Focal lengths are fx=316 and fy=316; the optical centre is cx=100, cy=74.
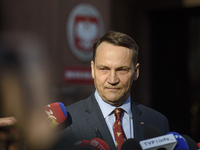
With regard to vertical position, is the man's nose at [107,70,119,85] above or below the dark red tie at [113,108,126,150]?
above

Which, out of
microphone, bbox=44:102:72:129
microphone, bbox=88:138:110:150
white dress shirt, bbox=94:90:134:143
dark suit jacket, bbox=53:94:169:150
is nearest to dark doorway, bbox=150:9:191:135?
dark suit jacket, bbox=53:94:169:150

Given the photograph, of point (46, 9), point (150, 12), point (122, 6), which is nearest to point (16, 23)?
point (46, 9)

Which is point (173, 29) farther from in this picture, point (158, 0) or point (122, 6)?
point (122, 6)

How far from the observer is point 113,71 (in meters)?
1.70

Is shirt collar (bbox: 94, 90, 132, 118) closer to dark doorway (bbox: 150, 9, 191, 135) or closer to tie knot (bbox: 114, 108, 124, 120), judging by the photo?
tie knot (bbox: 114, 108, 124, 120)

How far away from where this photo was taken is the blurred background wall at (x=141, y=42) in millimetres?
4984

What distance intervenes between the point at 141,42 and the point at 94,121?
4.59m

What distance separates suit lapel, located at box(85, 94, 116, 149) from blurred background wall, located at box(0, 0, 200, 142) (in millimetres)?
2985

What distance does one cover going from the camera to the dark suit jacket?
1.71m

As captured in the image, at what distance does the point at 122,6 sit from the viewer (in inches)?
240

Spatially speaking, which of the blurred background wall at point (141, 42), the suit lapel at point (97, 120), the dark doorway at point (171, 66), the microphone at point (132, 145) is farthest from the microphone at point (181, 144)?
the dark doorway at point (171, 66)

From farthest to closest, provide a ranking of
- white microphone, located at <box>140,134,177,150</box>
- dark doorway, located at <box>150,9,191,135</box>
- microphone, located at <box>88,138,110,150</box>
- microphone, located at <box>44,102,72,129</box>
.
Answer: dark doorway, located at <box>150,9,191,135</box> < microphone, located at <box>44,102,72,129</box> < microphone, located at <box>88,138,110,150</box> < white microphone, located at <box>140,134,177,150</box>

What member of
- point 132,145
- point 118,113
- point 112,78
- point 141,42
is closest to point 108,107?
point 118,113

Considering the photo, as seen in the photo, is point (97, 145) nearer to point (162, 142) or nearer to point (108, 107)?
point (162, 142)
